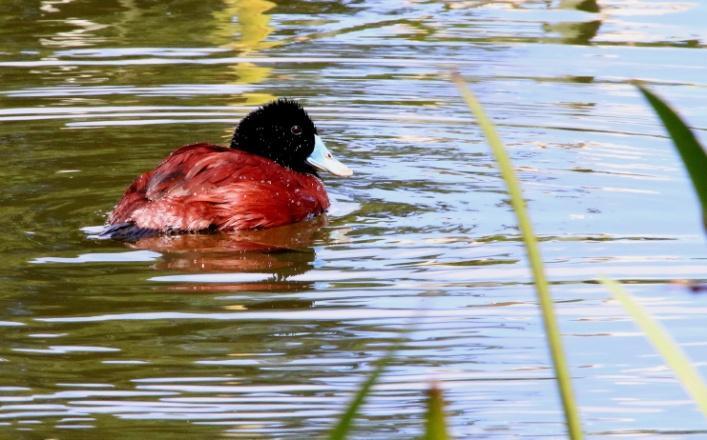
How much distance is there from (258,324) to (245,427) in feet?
4.74

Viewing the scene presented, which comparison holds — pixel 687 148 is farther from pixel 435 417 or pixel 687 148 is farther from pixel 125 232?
pixel 125 232

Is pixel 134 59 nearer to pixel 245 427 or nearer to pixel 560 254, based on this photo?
pixel 560 254

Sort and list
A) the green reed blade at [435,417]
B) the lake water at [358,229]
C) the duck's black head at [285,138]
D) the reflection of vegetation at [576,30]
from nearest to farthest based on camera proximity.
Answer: the green reed blade at [435,417] → the lake water at [358,229] → the duck's black head at [285,138] → the reflection of vegetation at [576,30]

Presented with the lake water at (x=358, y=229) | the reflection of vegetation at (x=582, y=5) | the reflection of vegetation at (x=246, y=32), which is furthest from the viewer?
the reflection of vegetation at (x=582, y=5)

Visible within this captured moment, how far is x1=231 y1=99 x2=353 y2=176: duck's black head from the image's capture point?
28.1ft

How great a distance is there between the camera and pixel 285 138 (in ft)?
28.5

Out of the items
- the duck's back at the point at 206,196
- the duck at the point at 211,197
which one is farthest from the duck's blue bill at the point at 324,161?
the duck's back at the point at 206,196

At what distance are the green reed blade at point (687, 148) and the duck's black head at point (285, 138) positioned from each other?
7.32 meters

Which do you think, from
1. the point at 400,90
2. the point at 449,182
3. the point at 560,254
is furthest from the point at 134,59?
the point at 560,254

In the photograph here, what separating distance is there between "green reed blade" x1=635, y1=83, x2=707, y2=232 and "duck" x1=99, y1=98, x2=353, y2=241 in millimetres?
6285

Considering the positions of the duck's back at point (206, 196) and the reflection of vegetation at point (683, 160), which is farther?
the duck's back at point (206, 196)

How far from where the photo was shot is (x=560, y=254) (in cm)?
708

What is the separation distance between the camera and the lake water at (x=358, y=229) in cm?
485

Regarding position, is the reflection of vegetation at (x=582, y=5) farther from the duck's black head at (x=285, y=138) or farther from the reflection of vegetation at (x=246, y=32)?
the duck's black head at (x=285, y=138)
